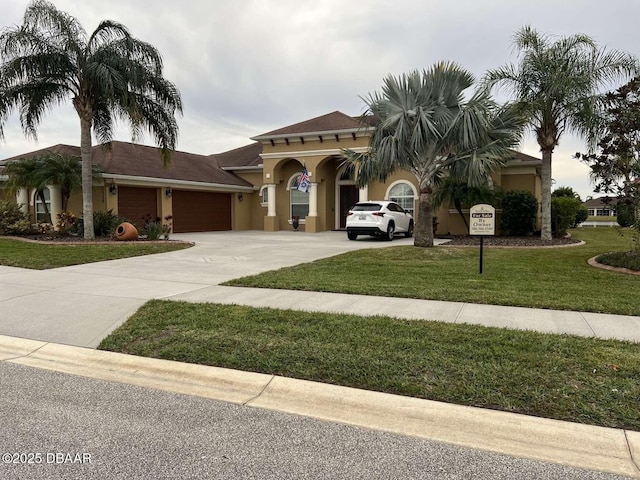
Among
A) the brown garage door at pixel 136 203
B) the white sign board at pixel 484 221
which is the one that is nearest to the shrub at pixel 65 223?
the brown garage door at pixel 136 203

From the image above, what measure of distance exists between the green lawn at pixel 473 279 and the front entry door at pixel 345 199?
12937 mm

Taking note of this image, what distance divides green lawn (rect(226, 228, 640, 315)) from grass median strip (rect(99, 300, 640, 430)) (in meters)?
1.81

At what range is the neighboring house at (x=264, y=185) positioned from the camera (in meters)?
20.8

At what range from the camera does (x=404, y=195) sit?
22.4m

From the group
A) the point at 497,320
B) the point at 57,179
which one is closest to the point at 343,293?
the point at 497,320

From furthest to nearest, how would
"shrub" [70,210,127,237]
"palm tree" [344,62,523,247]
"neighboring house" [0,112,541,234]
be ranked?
"neighboring house" [0,112,541,234] < "shrub" [70,210,127,237] < "palm tree" [344,62,523,247]

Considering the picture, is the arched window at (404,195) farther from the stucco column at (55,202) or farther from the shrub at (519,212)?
the stucco column at (55,202)

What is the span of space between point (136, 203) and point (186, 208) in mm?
3184

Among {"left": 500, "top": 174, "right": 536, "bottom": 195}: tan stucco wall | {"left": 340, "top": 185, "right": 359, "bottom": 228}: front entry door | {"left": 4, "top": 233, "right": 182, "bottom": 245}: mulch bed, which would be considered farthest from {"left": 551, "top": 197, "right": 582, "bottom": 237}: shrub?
{"left": 4, "top": 233, "right": 182, "bottom": 245}: mulch bed

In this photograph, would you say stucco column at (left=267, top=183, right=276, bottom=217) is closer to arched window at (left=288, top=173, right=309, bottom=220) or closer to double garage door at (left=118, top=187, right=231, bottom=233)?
arched window at (left=288, top=173, right=309, bottom=220)

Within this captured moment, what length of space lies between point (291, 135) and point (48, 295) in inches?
688

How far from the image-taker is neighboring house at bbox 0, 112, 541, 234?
68.3ft

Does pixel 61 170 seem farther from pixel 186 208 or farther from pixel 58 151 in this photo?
pixel 186 208

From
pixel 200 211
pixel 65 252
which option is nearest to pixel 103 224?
pixel 65 252
